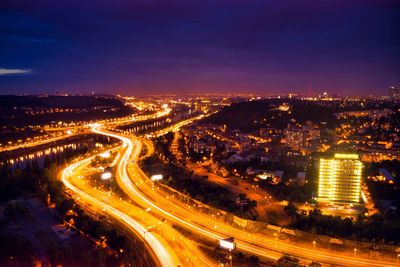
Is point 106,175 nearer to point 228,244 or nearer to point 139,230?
point 139,230

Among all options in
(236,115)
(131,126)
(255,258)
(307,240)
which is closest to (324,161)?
(307,240)

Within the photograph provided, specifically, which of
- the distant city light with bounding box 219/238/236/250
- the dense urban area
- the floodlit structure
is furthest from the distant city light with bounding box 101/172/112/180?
the floodlit structure

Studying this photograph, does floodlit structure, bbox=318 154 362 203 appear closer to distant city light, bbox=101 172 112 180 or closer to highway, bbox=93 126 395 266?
highway, bbox=93 126 395 266

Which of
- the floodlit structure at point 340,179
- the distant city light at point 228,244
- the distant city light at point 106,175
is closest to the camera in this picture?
the distant city light at point 228,244

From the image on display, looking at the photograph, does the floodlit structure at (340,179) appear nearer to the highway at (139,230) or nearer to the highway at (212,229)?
the highway at (212,229)

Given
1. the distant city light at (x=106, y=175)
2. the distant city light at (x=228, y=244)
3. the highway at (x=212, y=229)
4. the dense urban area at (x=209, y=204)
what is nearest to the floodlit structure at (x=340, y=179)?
the dense urban area at (x=209, y=204)

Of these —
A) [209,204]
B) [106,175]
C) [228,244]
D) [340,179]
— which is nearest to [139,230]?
[228,244]

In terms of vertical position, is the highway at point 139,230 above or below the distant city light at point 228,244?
below
